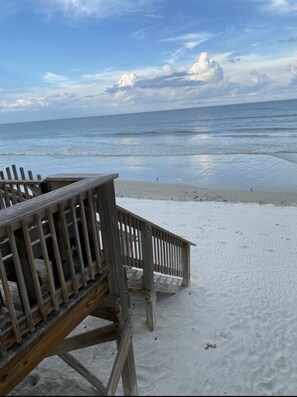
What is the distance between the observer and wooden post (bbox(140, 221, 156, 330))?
4.73 m

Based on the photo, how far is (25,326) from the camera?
249 centimetres

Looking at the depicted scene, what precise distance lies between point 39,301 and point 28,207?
781 millimetres

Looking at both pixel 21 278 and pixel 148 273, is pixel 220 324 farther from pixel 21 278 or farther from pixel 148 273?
pixel 21 278

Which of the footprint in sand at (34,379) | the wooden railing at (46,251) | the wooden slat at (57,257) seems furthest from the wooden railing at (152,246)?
the footprint in sand at (34,379)

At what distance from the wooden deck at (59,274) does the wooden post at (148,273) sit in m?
1.35

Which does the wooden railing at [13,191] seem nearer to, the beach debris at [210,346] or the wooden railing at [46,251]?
the wooden railing at [46,251]

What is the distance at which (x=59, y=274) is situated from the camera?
277cm

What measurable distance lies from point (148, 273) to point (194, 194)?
11.2m

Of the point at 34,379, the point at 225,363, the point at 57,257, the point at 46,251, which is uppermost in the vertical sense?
the point at 46,251

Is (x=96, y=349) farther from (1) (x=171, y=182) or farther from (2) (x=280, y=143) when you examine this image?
(2) (x=280, y=143)

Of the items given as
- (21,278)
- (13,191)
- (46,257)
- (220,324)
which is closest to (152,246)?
(220,324)

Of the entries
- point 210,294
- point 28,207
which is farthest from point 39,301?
point 210,294

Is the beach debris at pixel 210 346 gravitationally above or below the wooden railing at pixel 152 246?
below

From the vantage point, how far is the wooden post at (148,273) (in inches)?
186
